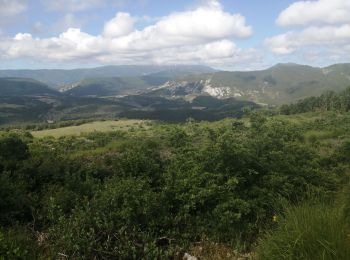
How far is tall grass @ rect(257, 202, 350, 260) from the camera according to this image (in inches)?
150

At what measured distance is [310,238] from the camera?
13.1ft

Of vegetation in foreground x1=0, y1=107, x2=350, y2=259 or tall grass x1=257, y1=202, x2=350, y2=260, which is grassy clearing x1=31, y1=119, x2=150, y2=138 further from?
tall grass x1=257, y1=202, x2=350, y2=260

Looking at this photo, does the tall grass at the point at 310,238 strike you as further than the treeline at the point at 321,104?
No

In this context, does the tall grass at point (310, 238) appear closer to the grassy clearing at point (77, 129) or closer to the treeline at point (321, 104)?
the grassy clearing at point (77, 129)

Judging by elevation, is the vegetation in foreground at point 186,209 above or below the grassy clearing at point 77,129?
above

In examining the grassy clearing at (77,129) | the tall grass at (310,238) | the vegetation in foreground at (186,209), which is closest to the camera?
the tall grass at (310,238)

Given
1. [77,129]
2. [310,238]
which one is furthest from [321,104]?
[310,238]

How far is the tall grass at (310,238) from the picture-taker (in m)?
3.81

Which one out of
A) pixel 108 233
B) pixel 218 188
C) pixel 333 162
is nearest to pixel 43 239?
pixel 108 233

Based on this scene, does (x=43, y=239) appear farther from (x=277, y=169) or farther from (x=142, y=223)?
(x=277, y=169)

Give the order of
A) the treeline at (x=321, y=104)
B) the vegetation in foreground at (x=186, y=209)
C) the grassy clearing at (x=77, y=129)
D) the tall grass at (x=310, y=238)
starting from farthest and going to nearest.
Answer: the treeline at (x=321, y=104) < the grassy clearing at (x=77, y=129) < the vegetation in foreground at (x=186, y=209) < the tall grass at (x=310, y=238)

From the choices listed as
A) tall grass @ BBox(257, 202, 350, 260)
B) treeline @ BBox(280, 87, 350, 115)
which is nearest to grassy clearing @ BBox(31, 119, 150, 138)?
treeline @ BBox(280, 87, 350, 115)

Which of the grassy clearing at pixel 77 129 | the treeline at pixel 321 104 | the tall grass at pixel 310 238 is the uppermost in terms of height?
the tall grass at pixel 310 238

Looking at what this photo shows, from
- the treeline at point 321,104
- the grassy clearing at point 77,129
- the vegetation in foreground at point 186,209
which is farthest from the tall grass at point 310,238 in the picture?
the treeline at point 321,104
